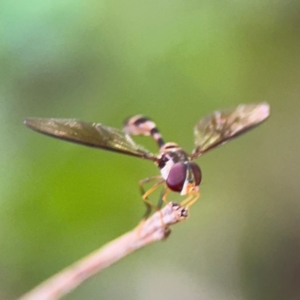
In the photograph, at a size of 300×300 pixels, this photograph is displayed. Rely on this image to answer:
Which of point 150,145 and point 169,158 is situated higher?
point 150,145

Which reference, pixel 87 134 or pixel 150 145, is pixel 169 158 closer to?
pixel 87 134

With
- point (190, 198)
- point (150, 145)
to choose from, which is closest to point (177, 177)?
point (190, 198)

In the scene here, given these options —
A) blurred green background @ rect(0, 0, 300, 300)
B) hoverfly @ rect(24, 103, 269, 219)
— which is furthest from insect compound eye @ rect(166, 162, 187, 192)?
blurred green background @ rect(0, 0, 300, 300)

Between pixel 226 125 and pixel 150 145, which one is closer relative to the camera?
pixel 226 125

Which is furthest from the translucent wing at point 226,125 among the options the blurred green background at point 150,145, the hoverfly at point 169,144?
the blurred green background at point 150,145

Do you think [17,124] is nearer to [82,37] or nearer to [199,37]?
[82,37]

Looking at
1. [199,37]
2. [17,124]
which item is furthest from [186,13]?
[17,124]
